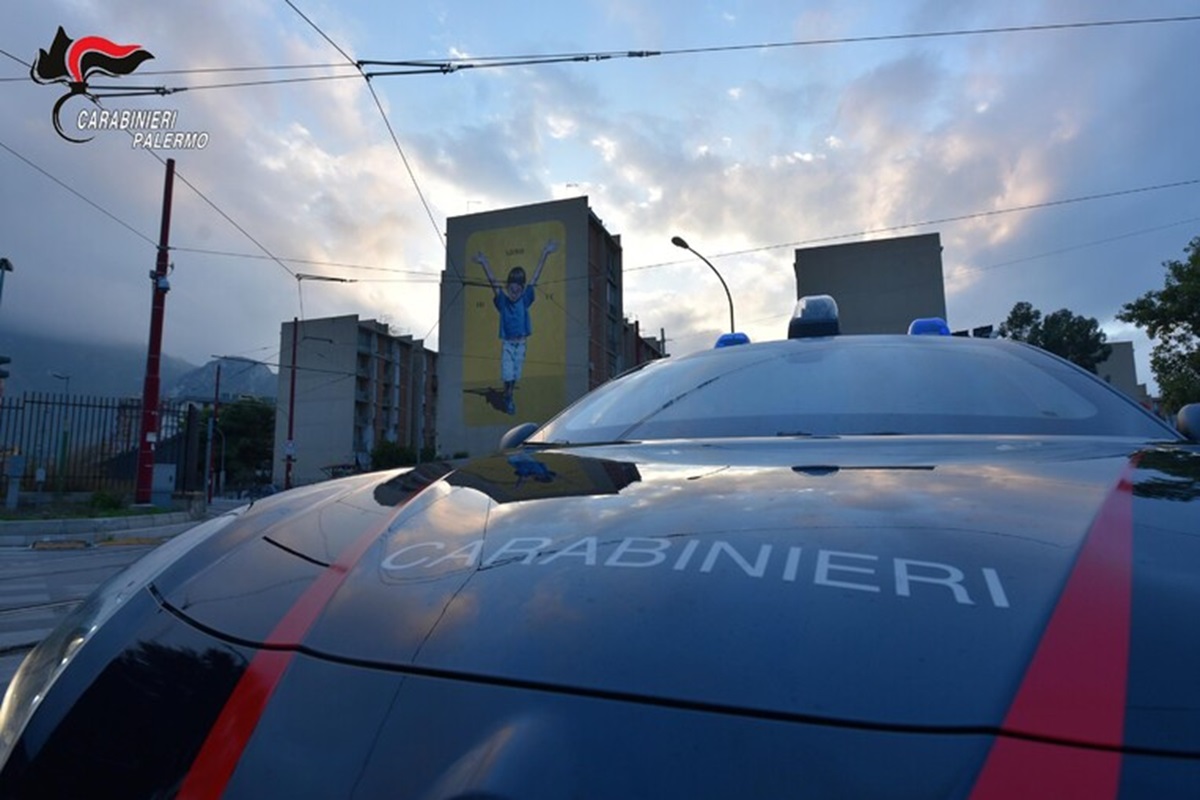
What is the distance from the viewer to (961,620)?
0.68m

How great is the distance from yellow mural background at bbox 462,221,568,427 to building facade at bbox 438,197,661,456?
6 cm

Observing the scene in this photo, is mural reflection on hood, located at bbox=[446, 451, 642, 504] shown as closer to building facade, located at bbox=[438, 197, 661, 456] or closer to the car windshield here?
the car windshield

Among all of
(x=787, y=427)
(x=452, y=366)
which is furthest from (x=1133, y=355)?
(x=787, y=427)

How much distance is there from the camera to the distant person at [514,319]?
41.2 m

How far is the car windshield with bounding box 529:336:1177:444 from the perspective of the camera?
1.69m

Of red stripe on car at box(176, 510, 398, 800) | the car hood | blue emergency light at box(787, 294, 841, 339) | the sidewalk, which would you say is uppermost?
blue emergency light at box(787, 294, 841, 339)

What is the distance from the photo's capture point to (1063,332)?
140 ft

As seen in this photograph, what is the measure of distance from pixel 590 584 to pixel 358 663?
0.27 meters

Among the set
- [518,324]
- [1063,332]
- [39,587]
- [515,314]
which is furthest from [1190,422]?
[1063,332]

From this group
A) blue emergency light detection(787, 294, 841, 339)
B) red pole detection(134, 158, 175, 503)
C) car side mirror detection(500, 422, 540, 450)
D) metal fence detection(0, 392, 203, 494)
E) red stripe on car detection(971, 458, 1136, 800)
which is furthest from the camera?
metal fence detection(0, 392, 203, 494)

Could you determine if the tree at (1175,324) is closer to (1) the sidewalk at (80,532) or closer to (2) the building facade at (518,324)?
(2) the building facade at (518,324)

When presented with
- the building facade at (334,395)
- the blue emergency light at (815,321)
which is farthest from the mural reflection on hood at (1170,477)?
the building facade at (334,395)

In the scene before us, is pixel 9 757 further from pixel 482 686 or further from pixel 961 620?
pixel 961 620

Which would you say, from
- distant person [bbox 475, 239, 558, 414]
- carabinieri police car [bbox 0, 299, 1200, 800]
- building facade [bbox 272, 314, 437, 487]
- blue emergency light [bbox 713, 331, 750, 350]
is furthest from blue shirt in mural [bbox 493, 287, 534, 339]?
carabinieri police car [bbox 0, 299, 1200, 800]
